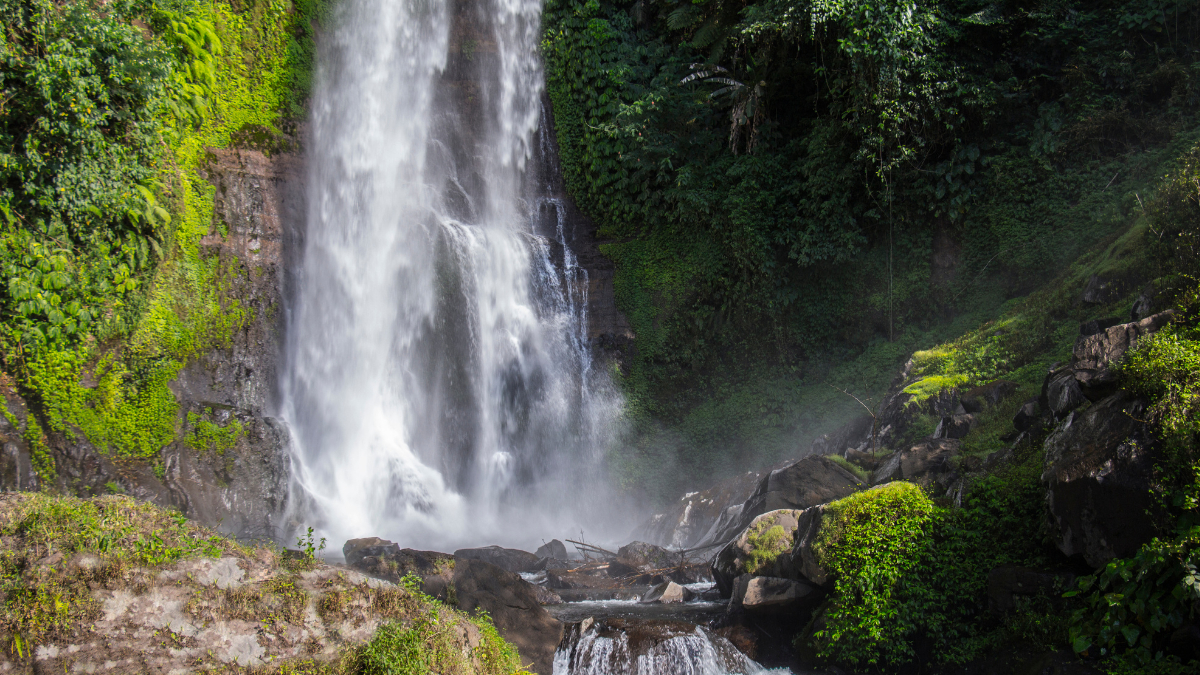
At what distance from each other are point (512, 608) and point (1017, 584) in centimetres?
479

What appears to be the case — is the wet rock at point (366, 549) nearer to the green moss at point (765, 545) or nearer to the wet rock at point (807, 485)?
the green moss at point (765, 545)

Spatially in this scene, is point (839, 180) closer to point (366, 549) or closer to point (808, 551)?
point (808, 551)

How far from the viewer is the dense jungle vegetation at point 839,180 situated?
1043 centimetres

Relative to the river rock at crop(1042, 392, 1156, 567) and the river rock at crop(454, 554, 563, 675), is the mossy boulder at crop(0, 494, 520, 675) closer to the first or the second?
the river rock at crop(454, 554, 563, 675)

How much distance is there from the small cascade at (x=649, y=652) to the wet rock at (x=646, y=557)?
3.40 m

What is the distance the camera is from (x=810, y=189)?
13180mm

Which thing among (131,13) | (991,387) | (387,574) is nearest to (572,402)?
(387,574)

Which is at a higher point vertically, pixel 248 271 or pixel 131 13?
pixel 131 13

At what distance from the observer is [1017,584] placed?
5078 mm

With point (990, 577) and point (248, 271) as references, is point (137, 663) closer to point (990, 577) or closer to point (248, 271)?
point (990, 577)

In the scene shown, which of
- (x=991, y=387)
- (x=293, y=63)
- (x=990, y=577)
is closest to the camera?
(x=990, y=577)

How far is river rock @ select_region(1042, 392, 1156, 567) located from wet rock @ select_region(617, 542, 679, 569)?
19.9 feet

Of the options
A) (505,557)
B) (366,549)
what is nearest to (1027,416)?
(505,557)

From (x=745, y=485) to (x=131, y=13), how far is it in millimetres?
13551
